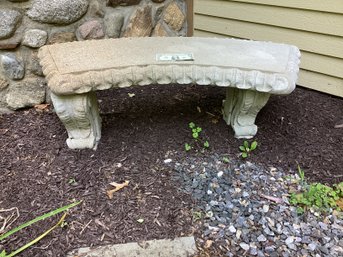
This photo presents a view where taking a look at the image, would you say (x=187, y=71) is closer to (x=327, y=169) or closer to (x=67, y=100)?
(x=67, y=100)

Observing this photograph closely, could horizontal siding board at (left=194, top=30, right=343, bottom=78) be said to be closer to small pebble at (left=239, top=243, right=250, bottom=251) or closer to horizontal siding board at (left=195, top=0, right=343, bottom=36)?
horizontal siding board at (left=195, top=0, right=343, bottom=36)

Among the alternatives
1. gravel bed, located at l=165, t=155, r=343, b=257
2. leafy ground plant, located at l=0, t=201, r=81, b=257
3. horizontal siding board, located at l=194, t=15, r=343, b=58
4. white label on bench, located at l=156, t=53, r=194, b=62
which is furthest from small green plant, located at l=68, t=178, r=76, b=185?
horizontal siding board, located at l=194, t=15, r=343, b=58

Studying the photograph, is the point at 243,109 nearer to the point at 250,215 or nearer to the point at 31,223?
the point at 250,215

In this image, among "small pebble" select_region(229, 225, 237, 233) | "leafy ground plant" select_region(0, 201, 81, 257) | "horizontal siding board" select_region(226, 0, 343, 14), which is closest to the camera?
"leafy ground plant" select_region(0, 201, 81, 257)

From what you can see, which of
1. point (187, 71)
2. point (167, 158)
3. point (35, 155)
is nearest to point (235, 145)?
point (167, 158)

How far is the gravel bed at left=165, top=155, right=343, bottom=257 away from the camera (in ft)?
5.40

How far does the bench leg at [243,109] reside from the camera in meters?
2.07

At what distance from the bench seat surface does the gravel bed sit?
51cm

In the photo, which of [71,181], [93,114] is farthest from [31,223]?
[93,114]

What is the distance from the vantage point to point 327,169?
2.12 m

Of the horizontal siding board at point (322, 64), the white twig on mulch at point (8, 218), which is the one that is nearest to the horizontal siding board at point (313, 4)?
the horizontal siding board at point (322, 64)

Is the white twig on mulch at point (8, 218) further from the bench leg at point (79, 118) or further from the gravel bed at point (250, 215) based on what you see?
the gravel bed at point (250, 215)

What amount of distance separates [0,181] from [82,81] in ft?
2.55

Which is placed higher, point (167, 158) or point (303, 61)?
point (303, 61)
